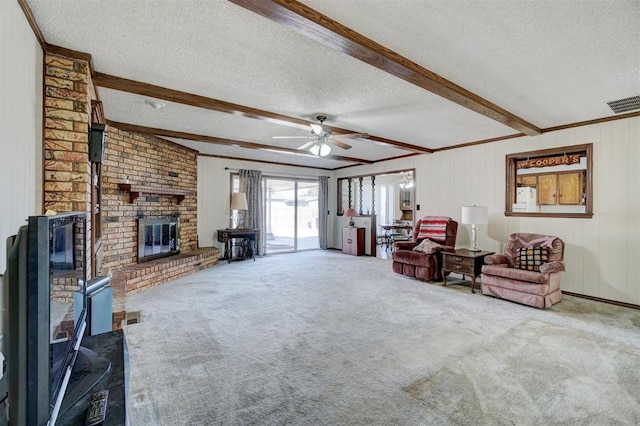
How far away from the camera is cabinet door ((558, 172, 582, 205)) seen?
4.41 meters

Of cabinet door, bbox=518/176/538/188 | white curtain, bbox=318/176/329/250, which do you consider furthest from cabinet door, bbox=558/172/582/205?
white curtain, bbox=318/176/329/250

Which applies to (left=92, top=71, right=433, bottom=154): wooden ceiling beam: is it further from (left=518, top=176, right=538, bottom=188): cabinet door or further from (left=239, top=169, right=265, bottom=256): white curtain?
(left=239, top=169, right=265, bottom=256): white curtain

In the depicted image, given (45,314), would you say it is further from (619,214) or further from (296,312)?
(619,214)

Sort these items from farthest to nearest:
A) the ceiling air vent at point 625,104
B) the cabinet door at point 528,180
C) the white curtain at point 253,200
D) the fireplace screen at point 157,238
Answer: the white curtain at point 253,200
the fireplace screen at point 157,238
the cabinet door at point 528,180
the ceiling air vent at point 625,104

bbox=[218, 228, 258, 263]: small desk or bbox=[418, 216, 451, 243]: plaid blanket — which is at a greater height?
bbox=[418, 216, 451, 243]: plaid blanket

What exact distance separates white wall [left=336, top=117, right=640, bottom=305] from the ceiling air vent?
1.28ft

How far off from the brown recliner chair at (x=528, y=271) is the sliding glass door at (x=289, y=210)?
16.6 ft

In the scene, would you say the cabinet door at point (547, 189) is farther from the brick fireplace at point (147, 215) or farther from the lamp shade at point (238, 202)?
the brick fireplace at point (147, 215)

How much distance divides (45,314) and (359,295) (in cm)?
378

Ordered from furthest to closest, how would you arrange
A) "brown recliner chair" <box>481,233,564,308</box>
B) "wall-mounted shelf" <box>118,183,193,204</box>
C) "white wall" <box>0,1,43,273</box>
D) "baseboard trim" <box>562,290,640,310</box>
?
"wall-mounted shelf" <box>118,183,193,204</box> < "baseboard trim" <box>562,290,640,310</box> < "brown recliner chair" <box>481,233,564,308</box> < "white wall" <box>0,1,43,273</box>

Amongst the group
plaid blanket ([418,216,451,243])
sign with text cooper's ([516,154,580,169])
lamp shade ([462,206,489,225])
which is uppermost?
sign with text cooper's ([516,154,580,169])

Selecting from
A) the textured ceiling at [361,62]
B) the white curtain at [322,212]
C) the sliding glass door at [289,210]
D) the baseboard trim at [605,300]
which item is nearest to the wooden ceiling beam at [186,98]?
the textured ceiling at [361,62]

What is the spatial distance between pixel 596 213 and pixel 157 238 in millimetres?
6629

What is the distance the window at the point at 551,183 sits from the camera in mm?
4320
